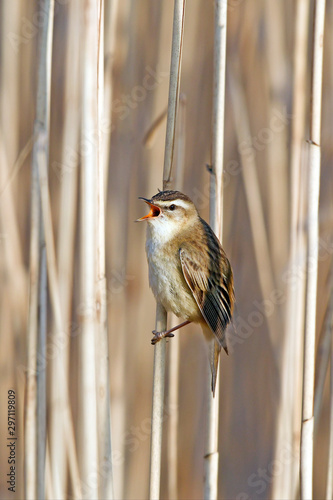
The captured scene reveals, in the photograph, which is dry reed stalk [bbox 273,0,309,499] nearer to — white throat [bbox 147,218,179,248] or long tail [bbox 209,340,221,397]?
long tail [bbox 209,340,221,397]

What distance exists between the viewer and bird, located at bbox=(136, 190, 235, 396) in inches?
88.6

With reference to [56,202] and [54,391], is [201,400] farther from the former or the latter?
[56,202]

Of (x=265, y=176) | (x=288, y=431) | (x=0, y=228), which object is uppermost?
(x=265, y=176)

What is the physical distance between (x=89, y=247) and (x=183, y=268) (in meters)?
0.40

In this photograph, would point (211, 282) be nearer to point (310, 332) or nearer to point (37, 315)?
point (310, 332)

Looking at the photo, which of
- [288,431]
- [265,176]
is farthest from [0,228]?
[288,431]

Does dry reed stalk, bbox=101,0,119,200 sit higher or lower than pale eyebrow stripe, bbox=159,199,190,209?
higher

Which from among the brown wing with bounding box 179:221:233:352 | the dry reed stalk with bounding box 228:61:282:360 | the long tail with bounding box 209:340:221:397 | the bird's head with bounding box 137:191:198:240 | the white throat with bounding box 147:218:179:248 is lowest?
the long tail with bounding box 209:340:221:397

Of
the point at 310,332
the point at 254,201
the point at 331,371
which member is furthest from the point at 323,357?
the point at 254,201

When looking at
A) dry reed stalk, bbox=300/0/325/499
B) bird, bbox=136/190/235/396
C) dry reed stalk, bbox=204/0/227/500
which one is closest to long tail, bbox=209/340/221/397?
bird, bbox=136/190/235/396

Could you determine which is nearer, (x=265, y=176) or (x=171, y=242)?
(x=171, y=242)

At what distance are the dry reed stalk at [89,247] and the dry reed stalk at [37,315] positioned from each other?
0.58 feet

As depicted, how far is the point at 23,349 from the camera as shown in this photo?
2898 mm

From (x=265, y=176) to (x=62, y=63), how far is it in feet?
4.30
